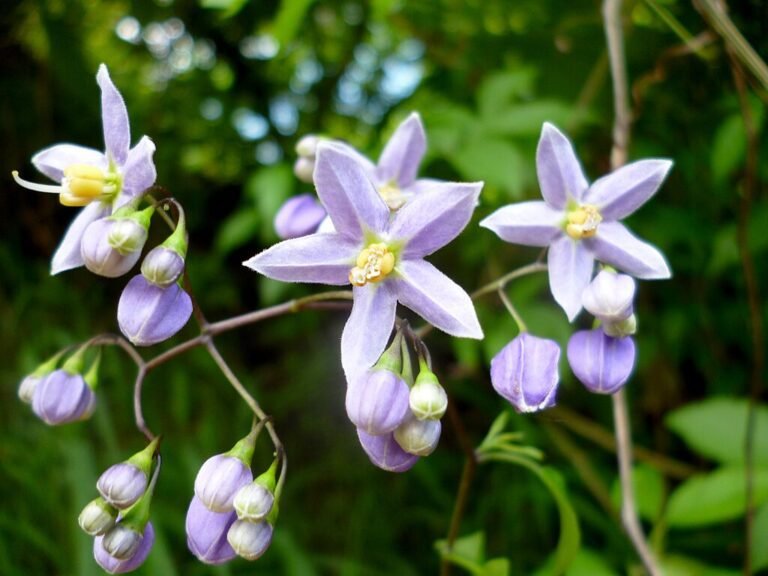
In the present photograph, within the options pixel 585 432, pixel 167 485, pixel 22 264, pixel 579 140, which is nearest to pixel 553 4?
pixel 579 140

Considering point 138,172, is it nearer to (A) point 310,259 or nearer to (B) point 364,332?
(A) point 310,259

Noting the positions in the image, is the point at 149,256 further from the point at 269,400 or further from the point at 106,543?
the point at 269,400

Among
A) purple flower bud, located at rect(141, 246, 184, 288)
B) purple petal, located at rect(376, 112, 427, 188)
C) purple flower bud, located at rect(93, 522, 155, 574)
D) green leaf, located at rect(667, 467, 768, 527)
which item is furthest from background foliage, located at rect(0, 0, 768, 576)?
purple flower bud, located at rect(141, 246, 184, 288)

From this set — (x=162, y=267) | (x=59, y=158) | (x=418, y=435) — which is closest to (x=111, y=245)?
(x=162, y=267)

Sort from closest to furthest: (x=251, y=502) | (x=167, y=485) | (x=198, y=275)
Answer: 1. (x=251, y=502)
2. (x=167, y=485)
3. (x=198, y=275)

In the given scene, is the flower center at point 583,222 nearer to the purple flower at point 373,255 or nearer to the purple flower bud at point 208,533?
the purple flower at point 373,255

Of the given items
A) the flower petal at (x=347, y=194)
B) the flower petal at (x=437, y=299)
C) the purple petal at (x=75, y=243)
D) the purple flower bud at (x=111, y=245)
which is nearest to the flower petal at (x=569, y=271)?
the flower petal at (x=437, y=299)
